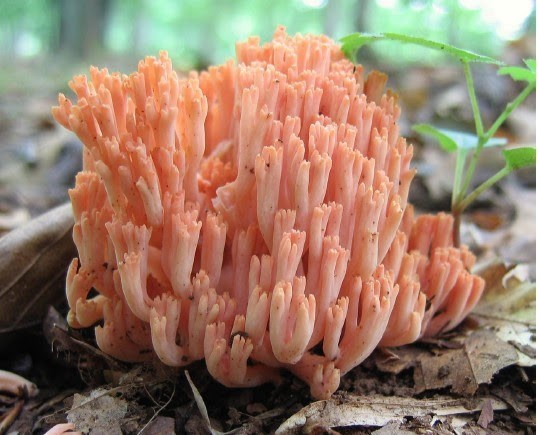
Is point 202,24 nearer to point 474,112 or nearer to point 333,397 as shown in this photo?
point 474,112

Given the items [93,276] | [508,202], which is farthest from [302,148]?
[508,202]

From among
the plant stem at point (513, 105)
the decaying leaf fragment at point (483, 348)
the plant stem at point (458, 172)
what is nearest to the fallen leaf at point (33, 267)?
the decaying leaf fragment at point (483, 348)

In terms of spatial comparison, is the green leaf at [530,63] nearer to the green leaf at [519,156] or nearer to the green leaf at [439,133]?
the green leaf at [519,156]

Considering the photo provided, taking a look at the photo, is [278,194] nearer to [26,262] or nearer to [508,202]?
[26,262]

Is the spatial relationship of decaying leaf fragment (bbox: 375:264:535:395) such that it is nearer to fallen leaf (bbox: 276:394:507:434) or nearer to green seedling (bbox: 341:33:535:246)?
fallen leaf (bbox: 276:394:507:434)

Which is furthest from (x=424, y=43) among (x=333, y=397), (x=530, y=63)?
(x=333, y=397)

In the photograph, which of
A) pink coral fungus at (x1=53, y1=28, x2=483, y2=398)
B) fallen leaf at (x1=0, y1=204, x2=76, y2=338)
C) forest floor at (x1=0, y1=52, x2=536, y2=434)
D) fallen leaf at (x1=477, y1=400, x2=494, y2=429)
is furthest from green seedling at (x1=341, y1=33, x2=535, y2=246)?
fallen leaf at (x1=0, y1=204, x2=76, y2=338)

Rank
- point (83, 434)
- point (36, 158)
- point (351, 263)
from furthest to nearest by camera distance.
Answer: point (36, 158) → point (351, 263) → point (83, 434)
